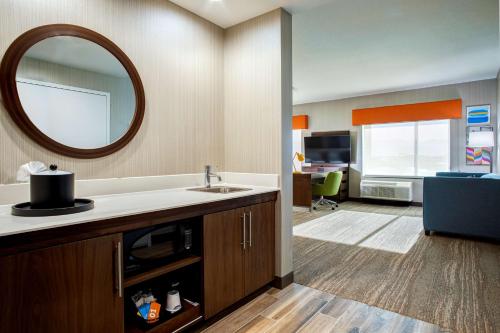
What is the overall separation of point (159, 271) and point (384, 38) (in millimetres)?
3729

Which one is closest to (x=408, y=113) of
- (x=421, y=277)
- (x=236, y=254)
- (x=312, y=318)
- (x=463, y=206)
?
(x=463, y=206)

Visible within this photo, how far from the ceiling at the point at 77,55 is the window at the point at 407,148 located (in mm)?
6232

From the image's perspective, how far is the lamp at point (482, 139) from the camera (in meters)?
5.13

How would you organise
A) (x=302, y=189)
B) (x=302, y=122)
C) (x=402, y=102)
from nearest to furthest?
(x=302, y=189) → (x=402, y=102) → (x=302, y=122)

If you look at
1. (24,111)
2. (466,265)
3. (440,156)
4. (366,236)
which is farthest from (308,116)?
(24,111)

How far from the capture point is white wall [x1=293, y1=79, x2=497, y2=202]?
5526 mm

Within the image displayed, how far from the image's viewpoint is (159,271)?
155 centimetres

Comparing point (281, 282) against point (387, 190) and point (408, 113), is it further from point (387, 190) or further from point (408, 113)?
point (408, 113)

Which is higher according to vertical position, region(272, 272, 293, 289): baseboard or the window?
the window

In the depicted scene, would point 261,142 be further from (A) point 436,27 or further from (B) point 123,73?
(A) point 436,27

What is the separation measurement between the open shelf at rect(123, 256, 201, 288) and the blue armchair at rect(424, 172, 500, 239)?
11.6ft

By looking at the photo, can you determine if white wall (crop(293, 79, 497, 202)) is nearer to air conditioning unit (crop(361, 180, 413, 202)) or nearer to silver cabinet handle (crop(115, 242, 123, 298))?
air conditioning unit (crop(361, 180, 413, 202))

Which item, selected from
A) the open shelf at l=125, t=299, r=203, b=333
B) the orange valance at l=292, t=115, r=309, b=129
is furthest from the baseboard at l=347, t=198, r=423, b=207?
the open shelf at l=125, t=299, r=203, b=333

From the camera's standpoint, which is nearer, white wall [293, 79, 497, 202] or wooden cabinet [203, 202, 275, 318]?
wooden cabinet [203, 202, 275, 318]
